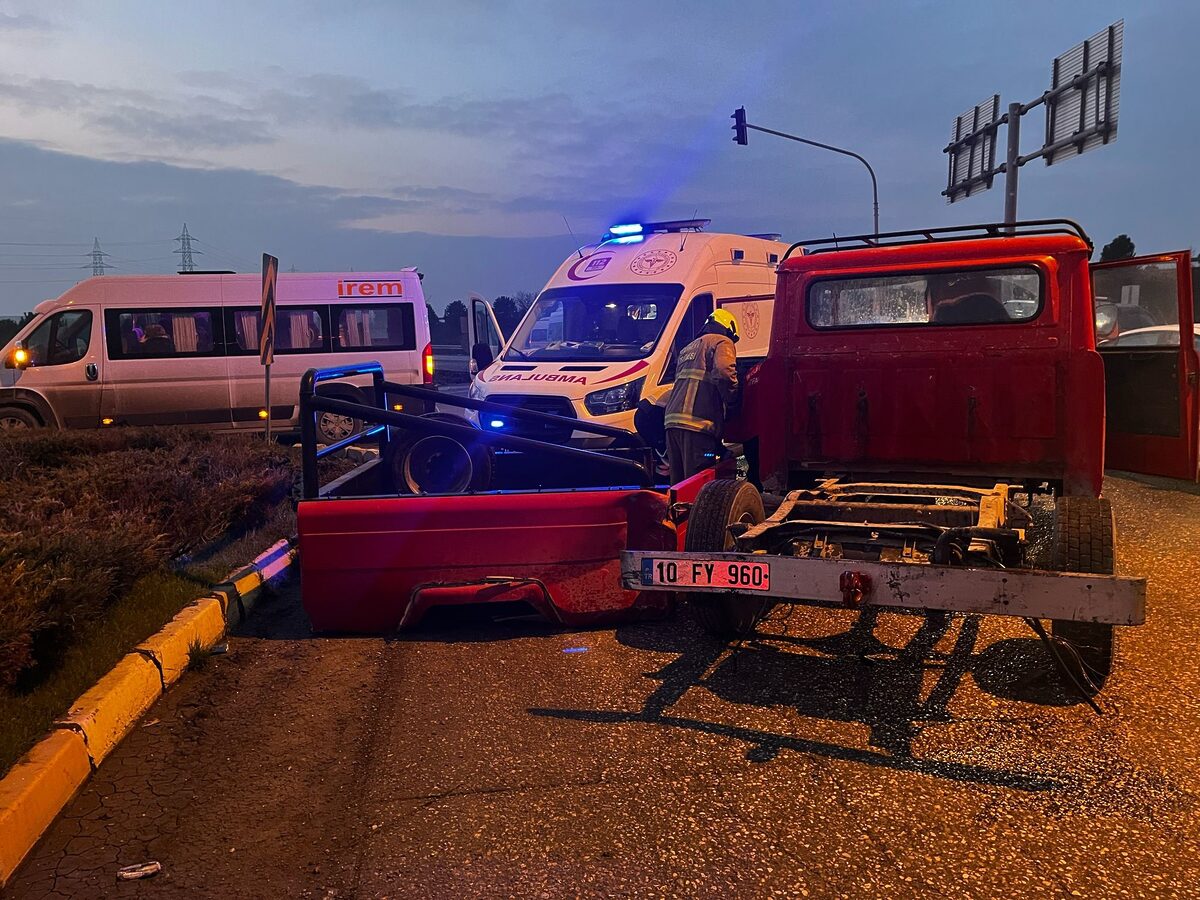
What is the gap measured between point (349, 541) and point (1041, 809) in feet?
11.3

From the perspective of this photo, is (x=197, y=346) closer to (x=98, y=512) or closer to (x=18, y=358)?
(x=18, y=358)

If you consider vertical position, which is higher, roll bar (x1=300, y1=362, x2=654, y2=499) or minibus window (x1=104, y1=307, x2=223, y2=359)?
minibus window (x1=104, y1=307, x2=223, y2=359)

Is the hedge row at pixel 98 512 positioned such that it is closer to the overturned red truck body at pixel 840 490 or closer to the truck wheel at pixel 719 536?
the overturned red truck body at pixel 840 490

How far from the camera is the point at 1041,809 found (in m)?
3.05

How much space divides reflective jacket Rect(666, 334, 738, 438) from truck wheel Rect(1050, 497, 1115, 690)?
258 centimetres

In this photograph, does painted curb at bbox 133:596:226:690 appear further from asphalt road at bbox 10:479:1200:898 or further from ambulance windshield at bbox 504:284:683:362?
ambulance windshield at bbox 504:284:683:362

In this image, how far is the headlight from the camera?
8406mm

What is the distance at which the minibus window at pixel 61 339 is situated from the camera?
41.6 ft

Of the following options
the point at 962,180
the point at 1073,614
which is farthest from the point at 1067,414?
the point at 962,180

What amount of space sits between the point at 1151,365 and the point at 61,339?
522 inches

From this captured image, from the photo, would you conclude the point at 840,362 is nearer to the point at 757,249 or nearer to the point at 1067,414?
the point at 1067,414

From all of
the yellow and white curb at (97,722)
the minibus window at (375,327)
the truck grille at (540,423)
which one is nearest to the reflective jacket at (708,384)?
the truck grille at (540,423)

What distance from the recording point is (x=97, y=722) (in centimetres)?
356

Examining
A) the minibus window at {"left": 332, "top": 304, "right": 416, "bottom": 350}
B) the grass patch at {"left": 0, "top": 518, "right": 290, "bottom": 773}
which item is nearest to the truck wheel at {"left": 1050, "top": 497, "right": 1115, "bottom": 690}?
the grass patch at {"left": 0, "top": 518, "right": 290, "bottom": 773}
